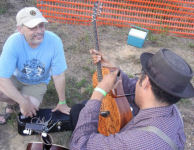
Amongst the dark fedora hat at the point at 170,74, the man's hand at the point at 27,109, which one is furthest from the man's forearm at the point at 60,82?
the dark fedora hat at the point at 170,74

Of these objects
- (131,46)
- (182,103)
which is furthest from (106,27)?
(182,103)

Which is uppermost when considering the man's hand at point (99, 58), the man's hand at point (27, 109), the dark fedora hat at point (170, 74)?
the dark fedora hat at point (170, 74)

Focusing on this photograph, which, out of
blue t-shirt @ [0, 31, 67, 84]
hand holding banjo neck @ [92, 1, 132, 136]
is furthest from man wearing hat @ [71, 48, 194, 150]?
blue t-shirt @ [0, 31, 67, 84]

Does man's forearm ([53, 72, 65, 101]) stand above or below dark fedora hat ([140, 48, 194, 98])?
below

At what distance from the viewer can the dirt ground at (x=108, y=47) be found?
379cm

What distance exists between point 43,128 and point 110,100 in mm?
816

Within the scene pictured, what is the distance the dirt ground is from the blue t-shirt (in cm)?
86

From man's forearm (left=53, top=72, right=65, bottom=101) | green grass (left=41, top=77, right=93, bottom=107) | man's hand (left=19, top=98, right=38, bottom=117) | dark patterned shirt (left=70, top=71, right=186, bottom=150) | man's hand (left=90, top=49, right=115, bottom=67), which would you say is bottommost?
green grass (left=41, top=77, right=93, bottom=107)

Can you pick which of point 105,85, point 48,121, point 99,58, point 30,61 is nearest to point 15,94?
point 30,61

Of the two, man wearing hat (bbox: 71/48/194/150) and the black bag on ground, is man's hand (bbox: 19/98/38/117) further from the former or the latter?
man wearing hat (bbox: 71/48/194/150)

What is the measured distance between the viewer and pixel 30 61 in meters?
2.61

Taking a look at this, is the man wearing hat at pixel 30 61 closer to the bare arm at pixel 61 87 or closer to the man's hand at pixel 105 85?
the bare arm at pixel 61 87

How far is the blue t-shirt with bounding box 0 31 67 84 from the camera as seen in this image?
244 cm

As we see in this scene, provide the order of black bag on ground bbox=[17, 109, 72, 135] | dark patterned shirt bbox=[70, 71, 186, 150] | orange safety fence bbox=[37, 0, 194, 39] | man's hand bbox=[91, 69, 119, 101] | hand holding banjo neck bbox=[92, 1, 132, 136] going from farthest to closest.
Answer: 1. orange safety fence bbox=[37, 0, 194, 39]
2. black bag on ground bbox=[17, 109, 72, 135]
3. hand holding banjo neck bbox=[92, 1, 132, 136]
4. man's hand bbox=[91, 69, 119, 101]
5. dark patterned shirt bbox=[70, 71, 186, 150]
